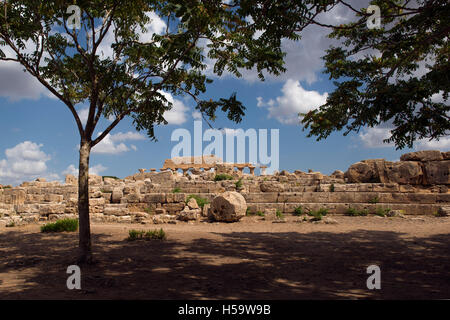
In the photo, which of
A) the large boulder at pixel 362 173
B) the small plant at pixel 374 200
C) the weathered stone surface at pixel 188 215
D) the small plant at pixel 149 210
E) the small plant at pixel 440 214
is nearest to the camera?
the small plant at pixel 440 214

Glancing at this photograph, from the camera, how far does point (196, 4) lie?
542 cm

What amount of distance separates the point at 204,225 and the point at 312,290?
26.3 ft

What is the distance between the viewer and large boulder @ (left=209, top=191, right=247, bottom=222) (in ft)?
42.0

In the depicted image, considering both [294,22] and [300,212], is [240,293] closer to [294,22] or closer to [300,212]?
[294,22]

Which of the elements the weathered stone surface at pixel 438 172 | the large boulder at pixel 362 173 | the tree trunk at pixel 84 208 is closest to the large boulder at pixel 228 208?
the tree trunk at pixel 84 208

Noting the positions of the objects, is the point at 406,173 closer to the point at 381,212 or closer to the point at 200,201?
the point at 381,212

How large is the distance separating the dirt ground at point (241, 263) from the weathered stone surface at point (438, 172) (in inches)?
178

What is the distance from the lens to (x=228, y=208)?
42.1 feet

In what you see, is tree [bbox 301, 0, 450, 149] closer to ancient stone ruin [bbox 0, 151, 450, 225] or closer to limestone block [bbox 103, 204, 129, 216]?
ancient stone ruin [bbox 0, 151, 450, 225]

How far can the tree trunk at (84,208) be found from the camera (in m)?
6.58

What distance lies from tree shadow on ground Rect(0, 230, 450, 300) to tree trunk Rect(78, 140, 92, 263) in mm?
374

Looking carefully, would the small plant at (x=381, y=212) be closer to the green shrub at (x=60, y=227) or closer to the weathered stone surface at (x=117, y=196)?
the green shrub at (x=60, y=227)

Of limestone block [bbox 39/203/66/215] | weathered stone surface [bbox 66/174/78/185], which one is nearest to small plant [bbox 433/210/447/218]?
limestone block [bbox 39/203/66/215]

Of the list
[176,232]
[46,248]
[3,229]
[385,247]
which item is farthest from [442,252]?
[3,229]
